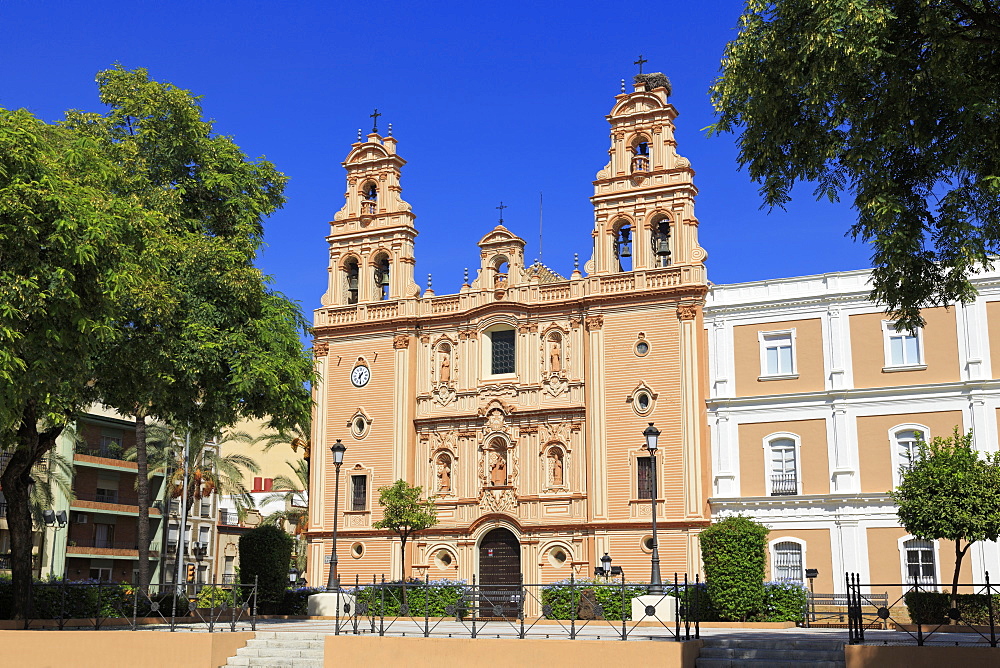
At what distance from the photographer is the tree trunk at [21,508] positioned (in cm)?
2319

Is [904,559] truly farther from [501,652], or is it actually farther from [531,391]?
[501,652]

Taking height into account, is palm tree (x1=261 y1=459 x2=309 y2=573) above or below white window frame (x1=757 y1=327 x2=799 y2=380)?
below

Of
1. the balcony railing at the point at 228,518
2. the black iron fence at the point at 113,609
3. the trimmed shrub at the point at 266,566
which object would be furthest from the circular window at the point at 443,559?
the balcony railing at the point at 228,518

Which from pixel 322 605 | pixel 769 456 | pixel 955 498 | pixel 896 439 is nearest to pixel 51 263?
pixel 322 605

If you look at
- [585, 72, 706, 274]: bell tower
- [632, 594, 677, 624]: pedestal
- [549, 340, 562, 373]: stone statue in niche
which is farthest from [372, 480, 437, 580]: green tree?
[632, 594, 677, 624]: pedestal

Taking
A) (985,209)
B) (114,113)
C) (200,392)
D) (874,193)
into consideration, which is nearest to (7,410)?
(200,392)

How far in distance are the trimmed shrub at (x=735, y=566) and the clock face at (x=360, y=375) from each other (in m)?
16.7

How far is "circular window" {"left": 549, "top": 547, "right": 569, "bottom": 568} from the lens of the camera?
126 feet

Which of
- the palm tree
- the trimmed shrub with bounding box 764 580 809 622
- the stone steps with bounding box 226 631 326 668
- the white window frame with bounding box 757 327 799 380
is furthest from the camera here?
the palm tree

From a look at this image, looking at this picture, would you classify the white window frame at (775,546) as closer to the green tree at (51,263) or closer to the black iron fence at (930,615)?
the black iron fence at (930,615)

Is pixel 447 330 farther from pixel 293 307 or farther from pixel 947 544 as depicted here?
pixel 947 544

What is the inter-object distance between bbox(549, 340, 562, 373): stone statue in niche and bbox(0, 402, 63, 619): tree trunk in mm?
20481

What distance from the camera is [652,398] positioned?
3822cm

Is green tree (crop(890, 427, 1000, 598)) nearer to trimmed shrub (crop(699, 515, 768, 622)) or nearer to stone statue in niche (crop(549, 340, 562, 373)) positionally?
trimmed shrub (crop(699, 515, 768, 622))
